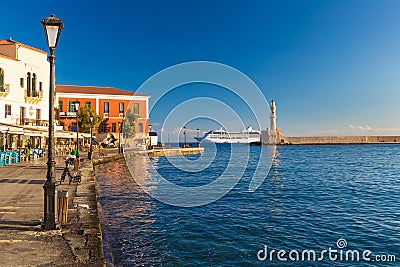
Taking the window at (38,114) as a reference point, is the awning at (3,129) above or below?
below

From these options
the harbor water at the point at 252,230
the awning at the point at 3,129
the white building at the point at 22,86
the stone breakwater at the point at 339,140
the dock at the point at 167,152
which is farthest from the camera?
the stone breakwater at the point at 339,140

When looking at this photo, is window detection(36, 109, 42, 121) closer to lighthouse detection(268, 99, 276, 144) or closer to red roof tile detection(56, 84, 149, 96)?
red roof tile detection(56, 84, 149, 96)

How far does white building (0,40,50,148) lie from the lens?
30703 millimetres

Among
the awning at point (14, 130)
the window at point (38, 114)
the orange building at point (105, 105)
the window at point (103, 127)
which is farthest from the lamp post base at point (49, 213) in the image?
the window at point (103, 127)

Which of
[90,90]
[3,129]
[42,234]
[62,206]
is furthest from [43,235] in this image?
[90,90]

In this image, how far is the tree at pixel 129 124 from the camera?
187ft

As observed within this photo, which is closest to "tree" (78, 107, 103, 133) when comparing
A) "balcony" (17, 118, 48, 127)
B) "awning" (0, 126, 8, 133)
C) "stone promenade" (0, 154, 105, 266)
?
"balcony" (17, 118, 48, 127)

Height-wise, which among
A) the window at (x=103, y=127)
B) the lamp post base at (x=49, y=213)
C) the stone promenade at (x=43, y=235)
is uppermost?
the window at (x=103, y=127)

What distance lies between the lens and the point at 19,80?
32.4 meters

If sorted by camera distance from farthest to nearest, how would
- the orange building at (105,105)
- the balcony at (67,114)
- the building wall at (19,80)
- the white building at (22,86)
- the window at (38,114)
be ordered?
1. the orange building at (105,105)
2. the balcony at (67,114)
3. the window at (38,114)
4. the building wall at (19,80)
5. the white building at (22,86)

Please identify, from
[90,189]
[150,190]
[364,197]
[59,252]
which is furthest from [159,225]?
[364,197]

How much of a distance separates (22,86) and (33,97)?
58.5 inches

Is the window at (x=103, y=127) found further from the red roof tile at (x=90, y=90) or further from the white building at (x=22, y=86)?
the white building at (x=22, y=86)

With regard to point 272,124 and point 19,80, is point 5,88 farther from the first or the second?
point 272,124
